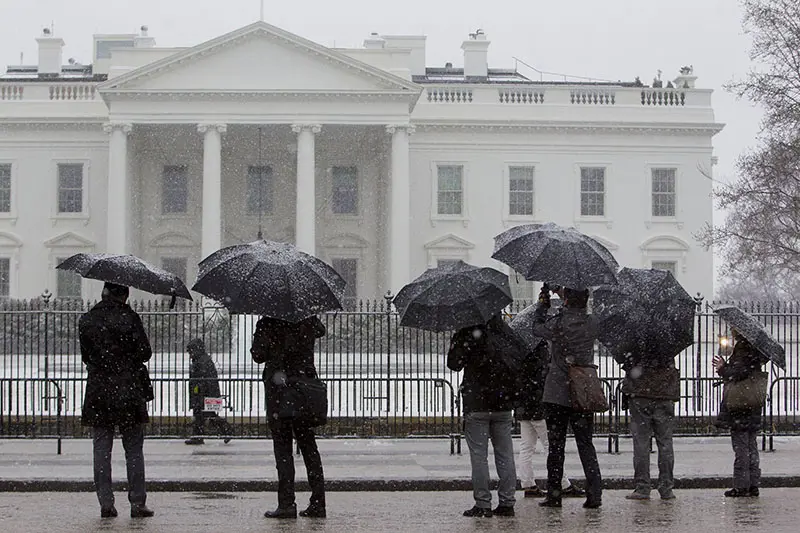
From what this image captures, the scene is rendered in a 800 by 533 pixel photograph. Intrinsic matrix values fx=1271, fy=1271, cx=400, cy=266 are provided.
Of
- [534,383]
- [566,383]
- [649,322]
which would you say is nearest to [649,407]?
[649,322]

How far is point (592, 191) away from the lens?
158 ft

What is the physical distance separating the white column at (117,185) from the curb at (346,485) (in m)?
31.9

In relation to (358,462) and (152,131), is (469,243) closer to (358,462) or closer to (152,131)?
(152,131)

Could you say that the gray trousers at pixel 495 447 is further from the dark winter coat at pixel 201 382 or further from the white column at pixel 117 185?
the white column at pixel 117 185

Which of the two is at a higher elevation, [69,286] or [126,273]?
[69,286]

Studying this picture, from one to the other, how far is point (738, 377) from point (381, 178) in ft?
120

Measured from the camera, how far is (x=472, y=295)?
10.5m

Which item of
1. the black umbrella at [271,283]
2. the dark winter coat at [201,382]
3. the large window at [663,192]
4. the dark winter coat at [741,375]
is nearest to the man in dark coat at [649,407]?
the dark winter coat at [741,375]

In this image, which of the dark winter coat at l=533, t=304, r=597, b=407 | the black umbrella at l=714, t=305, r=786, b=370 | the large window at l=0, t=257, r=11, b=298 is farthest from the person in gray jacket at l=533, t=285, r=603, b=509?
the large window at l=0, t=257, r=11, b=298

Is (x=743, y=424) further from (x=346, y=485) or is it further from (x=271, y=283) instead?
(x=271, y=283)

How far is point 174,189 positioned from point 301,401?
38.9 m

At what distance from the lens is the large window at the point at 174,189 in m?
47.8

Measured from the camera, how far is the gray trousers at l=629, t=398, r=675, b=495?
11.5 metres

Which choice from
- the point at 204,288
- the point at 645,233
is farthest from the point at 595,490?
the point at 645,233
